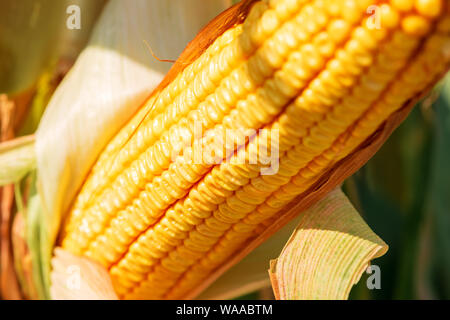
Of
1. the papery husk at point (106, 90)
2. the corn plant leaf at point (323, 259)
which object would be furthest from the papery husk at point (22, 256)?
the corn plant leaf at point (323, 259)

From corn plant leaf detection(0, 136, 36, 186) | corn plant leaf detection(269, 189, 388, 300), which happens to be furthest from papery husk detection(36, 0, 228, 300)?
corn plant leaf detection(269, 189, 388, 300)

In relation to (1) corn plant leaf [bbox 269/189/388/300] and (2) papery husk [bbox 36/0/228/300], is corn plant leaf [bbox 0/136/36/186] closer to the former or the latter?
(2) papery husk [bbox 36/0/228/300]

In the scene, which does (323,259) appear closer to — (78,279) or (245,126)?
(245,126)

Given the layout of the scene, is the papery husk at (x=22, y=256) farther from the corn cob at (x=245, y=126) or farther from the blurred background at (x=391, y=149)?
the blurred background at (x=391, y=149)

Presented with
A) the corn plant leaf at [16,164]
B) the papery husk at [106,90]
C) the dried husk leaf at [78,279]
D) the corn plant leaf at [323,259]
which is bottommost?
the dried husk leaf at [78,279]

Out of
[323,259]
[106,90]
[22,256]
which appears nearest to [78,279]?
[22,256]

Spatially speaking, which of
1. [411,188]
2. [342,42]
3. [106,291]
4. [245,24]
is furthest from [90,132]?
[411,188]
